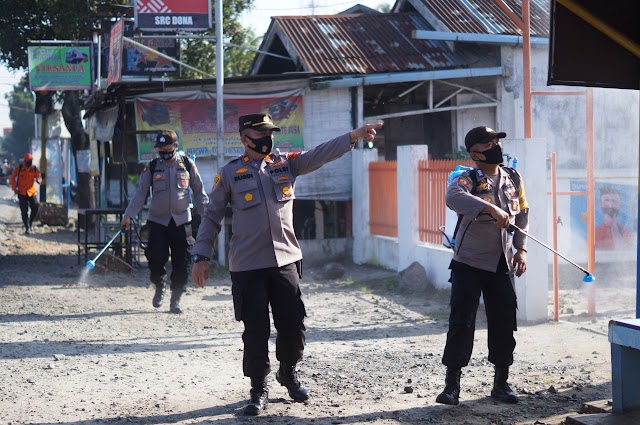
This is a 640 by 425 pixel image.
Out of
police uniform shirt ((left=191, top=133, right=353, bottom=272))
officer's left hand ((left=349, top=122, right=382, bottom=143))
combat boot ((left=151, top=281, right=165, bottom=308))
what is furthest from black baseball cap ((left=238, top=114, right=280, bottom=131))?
combat boot ((left=151, top=281, right=165, bottom=308))

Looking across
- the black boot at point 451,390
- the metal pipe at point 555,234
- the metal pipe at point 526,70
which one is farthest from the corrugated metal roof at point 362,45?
the black boot at point 451,390

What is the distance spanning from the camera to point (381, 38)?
59.7 ft

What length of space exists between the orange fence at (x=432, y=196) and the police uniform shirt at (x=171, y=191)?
3.30m

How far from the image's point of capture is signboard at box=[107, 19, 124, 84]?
576 inches

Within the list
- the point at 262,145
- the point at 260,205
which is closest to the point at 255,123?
the point at 262,145

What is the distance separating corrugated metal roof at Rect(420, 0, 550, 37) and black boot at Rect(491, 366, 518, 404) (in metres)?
11.4

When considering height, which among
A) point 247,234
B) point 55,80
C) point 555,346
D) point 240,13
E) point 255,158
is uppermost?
point 240,13

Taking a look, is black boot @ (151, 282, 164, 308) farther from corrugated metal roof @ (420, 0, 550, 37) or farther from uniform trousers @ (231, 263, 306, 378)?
corrugated metal roof @ (420, 0, 550, 37)

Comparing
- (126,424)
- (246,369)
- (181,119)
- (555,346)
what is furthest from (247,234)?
(181,119)

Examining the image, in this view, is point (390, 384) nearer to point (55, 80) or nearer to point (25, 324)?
point (25, 324)

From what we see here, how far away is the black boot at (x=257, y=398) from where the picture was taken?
5.93 metres

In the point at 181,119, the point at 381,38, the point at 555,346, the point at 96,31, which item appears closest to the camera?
the point at 555,346

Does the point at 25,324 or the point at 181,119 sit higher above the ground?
the point at 181,119

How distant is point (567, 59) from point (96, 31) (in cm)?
1581
